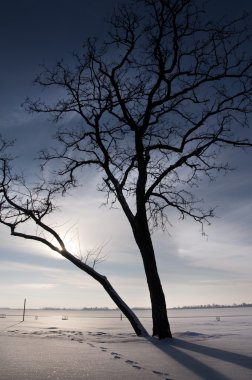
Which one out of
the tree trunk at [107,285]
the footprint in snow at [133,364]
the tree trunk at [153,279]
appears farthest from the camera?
the tree trunk at [107,285]

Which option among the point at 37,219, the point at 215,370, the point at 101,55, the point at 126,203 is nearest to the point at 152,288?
the point at 126,203

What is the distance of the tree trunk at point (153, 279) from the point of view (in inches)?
409

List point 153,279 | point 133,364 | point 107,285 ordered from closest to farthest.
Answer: point 133,364 < point 153,279 < point 107,285

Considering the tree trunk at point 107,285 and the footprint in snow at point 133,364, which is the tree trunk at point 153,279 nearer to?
the tree trunk at point 107,285

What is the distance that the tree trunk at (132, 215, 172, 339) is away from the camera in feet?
34.1

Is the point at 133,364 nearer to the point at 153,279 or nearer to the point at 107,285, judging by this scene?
the point at 153,279

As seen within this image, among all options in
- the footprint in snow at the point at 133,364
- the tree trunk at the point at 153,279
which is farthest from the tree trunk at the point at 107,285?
the footprint in snow at the point at 133,364

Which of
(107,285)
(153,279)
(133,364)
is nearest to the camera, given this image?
(133,364)

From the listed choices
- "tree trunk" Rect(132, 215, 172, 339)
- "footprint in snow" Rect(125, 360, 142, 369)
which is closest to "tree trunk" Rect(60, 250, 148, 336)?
"tree trunk" Rect(132, 215, 172, 339)

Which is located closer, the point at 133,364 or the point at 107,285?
the point at 133,364

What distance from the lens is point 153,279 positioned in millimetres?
10961

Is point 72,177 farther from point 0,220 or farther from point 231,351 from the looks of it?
point 231,351

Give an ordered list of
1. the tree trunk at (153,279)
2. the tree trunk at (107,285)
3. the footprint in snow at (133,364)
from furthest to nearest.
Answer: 1. the tree trunk at (107,285)
2. the tree trunk at (153,279)
3. the footprint in snow at (133,364)

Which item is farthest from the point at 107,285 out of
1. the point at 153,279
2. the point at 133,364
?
the point at 133,364
